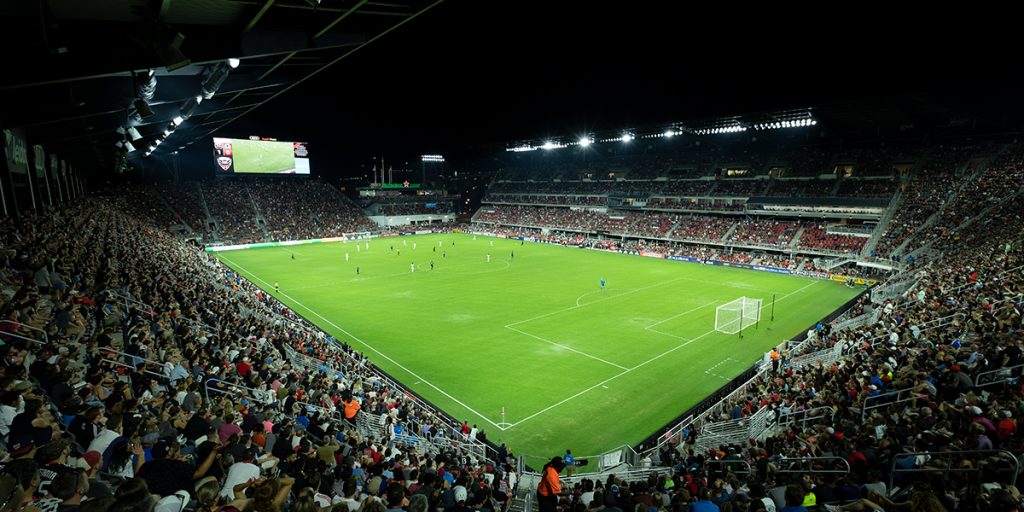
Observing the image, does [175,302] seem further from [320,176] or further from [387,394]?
[320,176]

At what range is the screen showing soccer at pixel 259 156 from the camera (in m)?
73.0

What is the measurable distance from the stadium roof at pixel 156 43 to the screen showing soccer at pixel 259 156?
64628 millimetres

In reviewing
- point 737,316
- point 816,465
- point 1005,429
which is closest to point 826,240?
point 737,316

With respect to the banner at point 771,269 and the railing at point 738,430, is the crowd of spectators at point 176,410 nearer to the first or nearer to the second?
the railing at point 738,430

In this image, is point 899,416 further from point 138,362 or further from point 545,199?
point 545,199

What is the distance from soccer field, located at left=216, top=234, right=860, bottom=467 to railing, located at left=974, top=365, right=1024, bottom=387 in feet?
30.3

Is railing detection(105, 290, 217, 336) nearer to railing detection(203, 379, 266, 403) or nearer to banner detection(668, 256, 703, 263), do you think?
railing detection(203, 379, 266, 403)

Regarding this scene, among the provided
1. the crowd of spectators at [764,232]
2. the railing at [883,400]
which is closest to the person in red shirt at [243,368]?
the railing at [883,400]

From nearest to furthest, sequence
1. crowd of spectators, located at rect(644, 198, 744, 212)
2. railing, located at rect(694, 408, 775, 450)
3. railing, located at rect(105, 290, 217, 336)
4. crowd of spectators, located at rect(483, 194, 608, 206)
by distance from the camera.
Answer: railing, located at rect(105, 290, 217, 336), railing, located at rect(694, 408, 775, 450), crowd of spectators, located at rect(644, 198, 744, 212), crowd of spectators, located at rect(483, 194, 608, 206)

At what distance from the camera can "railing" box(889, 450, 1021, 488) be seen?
18.2 feet

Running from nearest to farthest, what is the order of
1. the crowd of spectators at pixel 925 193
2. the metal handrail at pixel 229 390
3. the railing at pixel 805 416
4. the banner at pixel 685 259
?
the metal handrail at pixel 229 390 < the railing at pixel 805 416 < the crowd of spectators at pixel 925 193 < the banner at pixel 685 259

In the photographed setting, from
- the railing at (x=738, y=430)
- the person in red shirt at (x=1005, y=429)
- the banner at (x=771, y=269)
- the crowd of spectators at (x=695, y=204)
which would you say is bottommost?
the banner at (x=771, y=269)

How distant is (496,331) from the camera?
27922mm

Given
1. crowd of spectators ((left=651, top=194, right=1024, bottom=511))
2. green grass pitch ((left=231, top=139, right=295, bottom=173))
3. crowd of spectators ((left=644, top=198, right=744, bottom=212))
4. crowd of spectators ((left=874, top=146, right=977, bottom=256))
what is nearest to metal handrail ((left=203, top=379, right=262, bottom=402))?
crowd of spectators ((left=651, top=194, right=1024, bottom=511))
